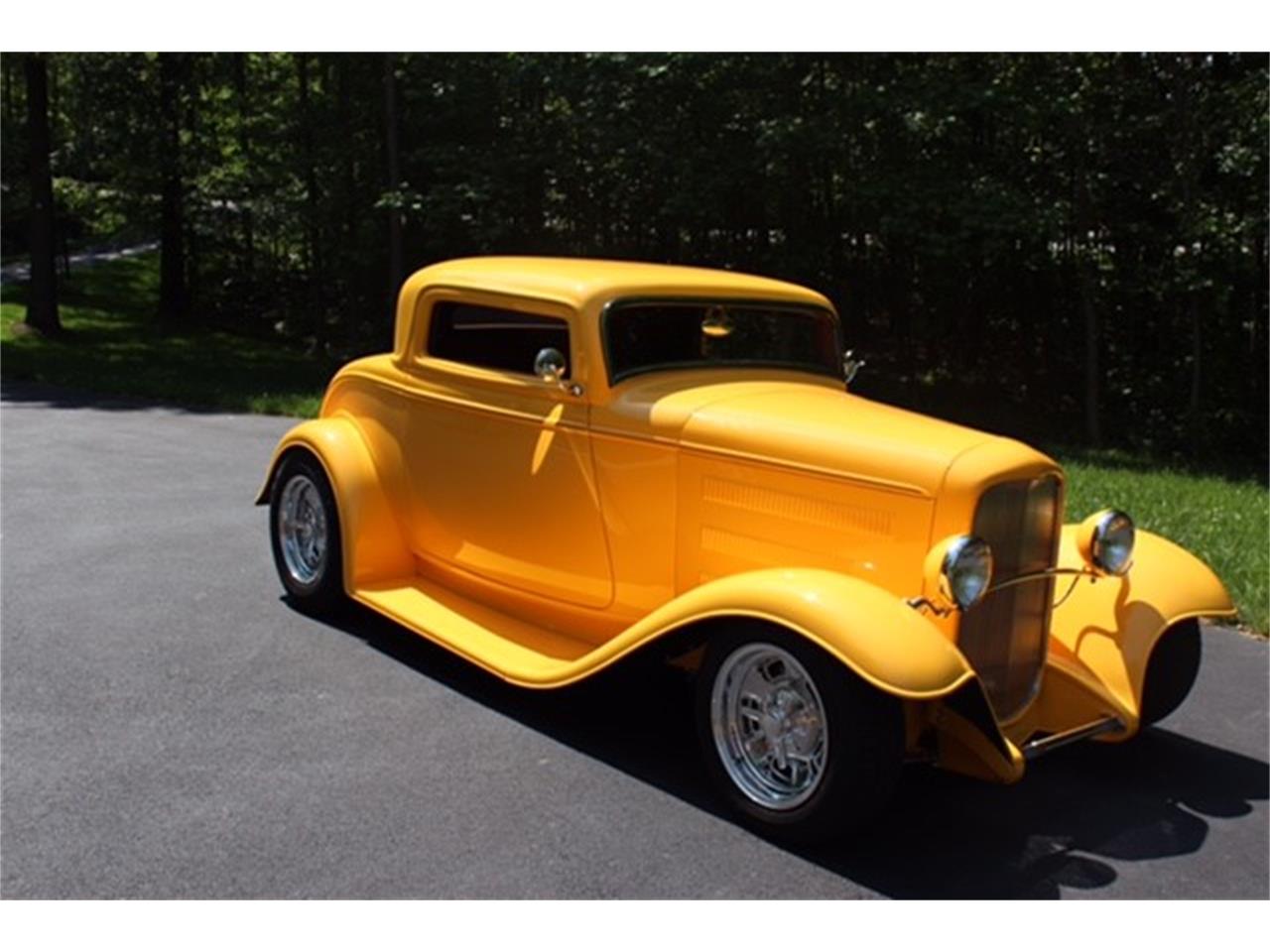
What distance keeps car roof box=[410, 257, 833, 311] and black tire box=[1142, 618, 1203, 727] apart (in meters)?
2.01

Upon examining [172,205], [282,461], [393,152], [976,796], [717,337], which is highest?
[393,152]

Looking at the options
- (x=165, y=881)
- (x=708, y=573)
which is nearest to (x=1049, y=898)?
(x=708, y=573)

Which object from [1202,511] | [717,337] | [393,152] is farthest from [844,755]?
[393,152]

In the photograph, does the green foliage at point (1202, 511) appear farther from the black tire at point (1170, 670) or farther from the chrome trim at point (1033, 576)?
the chrome trim at point (1033, 576)

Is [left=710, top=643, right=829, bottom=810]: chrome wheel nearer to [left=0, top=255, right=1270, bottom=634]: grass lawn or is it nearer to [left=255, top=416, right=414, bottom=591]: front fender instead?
[left=255, top=416, right=414, bottom=591]: front fender

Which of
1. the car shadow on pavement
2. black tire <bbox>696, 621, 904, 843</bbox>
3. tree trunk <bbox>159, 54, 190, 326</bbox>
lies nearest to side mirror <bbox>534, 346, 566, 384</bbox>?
the car shadow on pavement

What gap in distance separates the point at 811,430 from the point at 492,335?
183cm

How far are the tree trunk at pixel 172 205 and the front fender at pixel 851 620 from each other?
18722mm

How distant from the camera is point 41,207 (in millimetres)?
19422

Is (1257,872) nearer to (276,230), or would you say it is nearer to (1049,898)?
(1049,898)

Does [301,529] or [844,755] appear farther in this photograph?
[301,529]

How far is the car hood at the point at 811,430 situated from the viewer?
4023 millimetres

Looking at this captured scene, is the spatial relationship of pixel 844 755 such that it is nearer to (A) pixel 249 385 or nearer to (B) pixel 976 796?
(B) pixel 976 796

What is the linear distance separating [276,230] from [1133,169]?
1312 cm
